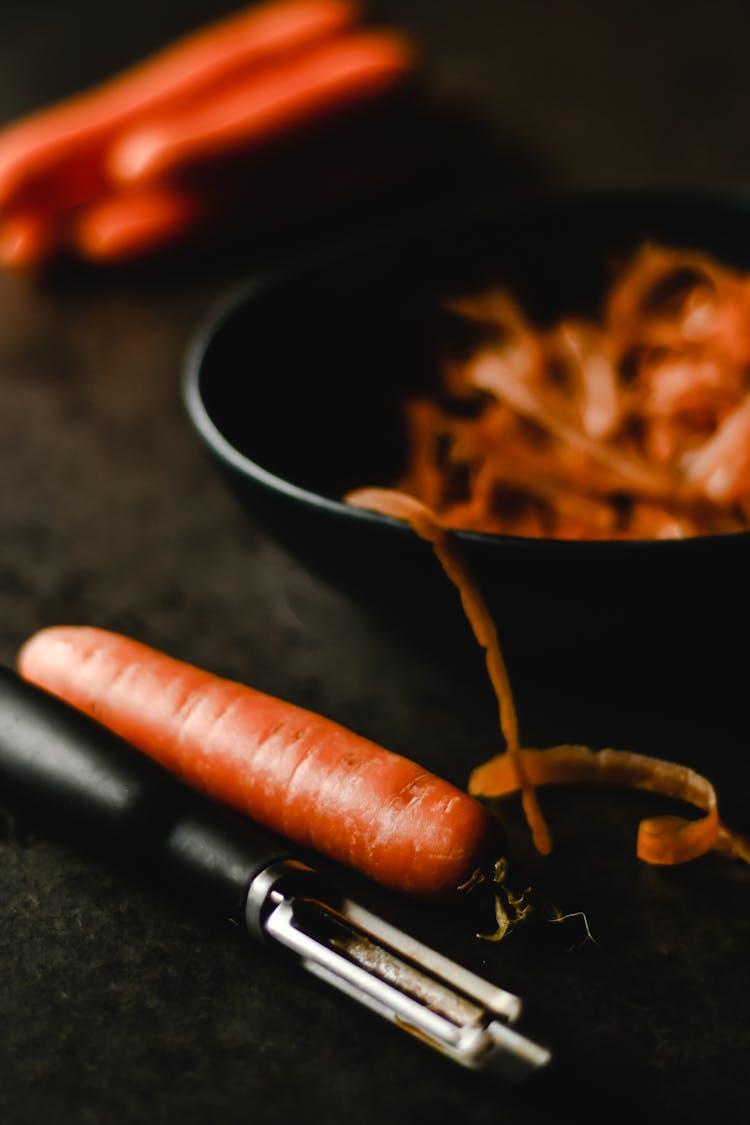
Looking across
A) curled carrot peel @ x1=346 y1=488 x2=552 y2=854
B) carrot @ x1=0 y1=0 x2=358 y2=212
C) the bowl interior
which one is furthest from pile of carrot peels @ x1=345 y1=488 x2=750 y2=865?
carrot @ x1=0 y1=0 x2=358 y2=212

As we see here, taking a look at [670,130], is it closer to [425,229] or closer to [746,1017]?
[425,229]

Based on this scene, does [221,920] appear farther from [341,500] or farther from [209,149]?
[209,149]

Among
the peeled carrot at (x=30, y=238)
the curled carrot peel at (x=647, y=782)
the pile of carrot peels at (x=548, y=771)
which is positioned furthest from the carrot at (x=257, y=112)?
the curled carrot peel at (x=647, y=782)

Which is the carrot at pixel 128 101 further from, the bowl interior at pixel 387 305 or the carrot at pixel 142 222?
the bowl interior at pixel 387 305

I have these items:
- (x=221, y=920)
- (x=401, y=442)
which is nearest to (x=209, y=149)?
(x=401, y=442)

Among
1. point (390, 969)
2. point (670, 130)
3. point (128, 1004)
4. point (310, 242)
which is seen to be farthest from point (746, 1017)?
point (670, 130)

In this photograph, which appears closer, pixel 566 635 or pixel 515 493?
pixel 566 635
